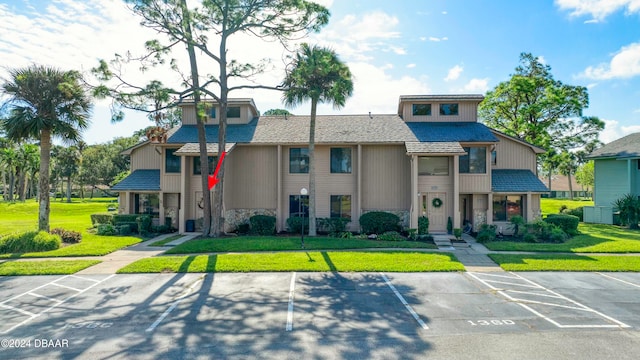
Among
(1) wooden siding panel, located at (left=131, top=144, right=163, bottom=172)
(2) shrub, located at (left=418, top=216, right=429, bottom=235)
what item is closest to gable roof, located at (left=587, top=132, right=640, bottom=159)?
(2) shrub, located at (left=418, top=216, right=429, bottom=235)

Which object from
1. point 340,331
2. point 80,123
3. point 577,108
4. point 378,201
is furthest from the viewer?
point 577,108

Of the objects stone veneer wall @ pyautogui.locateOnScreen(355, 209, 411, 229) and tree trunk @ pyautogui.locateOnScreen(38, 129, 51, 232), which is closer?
tree trunk @ pyautogui.locateOnScreen(38, 129, 51, 232)

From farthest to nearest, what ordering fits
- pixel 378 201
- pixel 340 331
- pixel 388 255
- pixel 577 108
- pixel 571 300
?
pixel 577 108 → pixel 378 201 → pixel 388 255 → pixel 571 300 → pixel 340 331

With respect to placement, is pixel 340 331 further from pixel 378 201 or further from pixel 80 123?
pixel 80 123

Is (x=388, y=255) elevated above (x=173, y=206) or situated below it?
below

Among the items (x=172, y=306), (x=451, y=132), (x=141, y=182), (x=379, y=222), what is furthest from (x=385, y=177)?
(x=141, y=182)

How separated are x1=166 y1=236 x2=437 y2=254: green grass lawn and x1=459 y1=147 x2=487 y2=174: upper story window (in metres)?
6.05

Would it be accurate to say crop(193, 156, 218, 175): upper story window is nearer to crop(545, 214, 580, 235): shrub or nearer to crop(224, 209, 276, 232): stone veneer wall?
crop(224, 209, 276, 232): stone veneer wall

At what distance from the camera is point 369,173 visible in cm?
2047

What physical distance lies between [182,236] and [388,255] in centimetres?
1161

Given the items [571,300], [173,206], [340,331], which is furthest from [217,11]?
[571,300]

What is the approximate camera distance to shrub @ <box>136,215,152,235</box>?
19.8 meters

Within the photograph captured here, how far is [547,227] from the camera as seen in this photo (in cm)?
1745

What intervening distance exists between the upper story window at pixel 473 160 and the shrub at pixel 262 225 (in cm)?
1149
